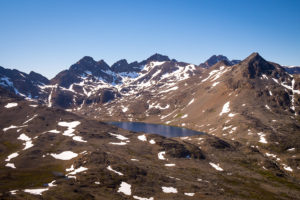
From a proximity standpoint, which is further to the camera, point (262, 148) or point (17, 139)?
point (262, 148)

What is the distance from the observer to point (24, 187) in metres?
86.2

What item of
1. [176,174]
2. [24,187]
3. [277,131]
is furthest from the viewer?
[277,131]

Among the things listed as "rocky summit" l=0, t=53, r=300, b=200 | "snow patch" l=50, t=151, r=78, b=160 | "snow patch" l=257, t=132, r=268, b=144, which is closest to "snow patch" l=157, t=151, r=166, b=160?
"rocky summit" l=0, t=53, r=300, b=200

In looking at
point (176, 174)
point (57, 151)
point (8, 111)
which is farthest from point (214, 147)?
point (8, 111)

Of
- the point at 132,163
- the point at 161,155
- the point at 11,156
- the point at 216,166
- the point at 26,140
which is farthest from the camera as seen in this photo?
the point at 26,140

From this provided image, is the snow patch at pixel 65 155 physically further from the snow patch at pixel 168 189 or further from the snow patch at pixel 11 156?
the snow patch at pixel 168 189

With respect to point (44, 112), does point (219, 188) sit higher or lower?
lower

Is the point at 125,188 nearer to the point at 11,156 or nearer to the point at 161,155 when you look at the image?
the point at 161,155

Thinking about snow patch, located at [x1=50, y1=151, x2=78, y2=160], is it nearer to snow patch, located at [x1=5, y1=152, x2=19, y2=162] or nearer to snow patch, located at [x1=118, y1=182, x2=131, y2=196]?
snow patch, located at [x1=5, y1=152, x2=19, y2=162]

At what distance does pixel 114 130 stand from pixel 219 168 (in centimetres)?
9029

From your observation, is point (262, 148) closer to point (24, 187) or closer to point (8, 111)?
point (24, 187)

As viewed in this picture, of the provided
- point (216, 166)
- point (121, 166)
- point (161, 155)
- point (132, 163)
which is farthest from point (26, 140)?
point (216, 166)

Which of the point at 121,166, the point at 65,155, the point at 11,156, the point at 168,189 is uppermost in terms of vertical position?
the point at 121,166

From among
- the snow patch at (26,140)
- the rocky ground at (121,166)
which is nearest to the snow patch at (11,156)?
the rocky ground at (121,166)
